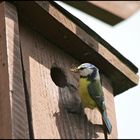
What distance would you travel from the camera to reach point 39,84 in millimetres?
2668

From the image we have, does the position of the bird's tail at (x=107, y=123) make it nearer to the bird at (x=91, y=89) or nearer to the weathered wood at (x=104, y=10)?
the bird at (x=91, y=89)

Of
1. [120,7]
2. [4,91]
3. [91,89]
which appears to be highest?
[120,7]

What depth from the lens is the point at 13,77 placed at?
2469 millimetres

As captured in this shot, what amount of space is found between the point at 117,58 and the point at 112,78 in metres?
0.12

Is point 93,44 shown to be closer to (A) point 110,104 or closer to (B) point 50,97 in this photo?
(A) point 110,104

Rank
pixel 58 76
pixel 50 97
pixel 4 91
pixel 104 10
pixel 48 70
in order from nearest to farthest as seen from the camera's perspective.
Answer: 1. pixel 104 10
2. pixel 4 91
3. pixel 50 97
4. pixel 48 70
5. pixel 58 76

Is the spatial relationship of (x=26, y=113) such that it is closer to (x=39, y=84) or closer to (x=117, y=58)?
(x=39, y=84)

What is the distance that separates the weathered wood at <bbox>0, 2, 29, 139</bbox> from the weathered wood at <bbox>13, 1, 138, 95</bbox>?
0.11 metres

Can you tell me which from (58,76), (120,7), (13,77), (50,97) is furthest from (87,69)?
(120,7)

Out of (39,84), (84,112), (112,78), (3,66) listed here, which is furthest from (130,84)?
(3,66)

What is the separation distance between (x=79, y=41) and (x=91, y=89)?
0.92ft

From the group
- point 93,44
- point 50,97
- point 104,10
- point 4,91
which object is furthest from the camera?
point 93,44

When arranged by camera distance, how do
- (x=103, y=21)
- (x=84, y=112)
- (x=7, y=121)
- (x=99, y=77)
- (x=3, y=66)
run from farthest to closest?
1. (x=99, y=77)
2. (x=84, y=112)
3. (x=3, y=66)
4. (x=7, y=121)
5. (x=103, y=21)

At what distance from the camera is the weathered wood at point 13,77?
7.64 ft
